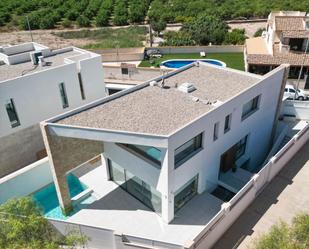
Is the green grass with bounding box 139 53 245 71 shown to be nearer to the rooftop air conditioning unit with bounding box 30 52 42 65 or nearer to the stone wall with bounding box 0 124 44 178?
the rooftop air conditioning unit with bounding box 30 52 42 65

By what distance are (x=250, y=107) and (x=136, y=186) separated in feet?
30.2

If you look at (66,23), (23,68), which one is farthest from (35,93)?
(66,23)

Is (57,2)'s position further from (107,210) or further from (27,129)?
(107,210)

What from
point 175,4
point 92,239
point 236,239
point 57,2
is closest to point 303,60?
point 236,239

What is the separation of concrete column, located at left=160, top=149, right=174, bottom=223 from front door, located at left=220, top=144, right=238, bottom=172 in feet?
16.7

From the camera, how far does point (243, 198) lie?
17.2 meters

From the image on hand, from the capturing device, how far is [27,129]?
22.3 m

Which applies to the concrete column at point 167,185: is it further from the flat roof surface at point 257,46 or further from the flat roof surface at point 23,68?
the flat roof surface at point 257,46

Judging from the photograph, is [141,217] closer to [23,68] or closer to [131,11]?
[23,68]

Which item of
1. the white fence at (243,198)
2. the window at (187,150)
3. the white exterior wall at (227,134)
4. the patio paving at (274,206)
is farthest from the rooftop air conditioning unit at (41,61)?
the patio paving at (274,206)

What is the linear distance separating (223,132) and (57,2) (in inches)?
3179

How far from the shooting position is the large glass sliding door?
1767cm

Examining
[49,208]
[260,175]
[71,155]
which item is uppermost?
[71,155]

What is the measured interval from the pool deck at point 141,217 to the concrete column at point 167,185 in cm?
75
